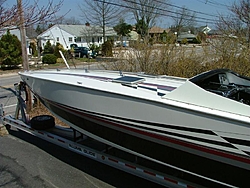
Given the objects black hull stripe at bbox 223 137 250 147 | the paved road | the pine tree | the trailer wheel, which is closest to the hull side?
black hull stripe at bbox 223 137 250 147

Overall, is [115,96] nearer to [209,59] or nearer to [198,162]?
[198,162]

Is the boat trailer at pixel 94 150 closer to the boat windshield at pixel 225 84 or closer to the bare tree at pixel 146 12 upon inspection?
the boat windshield at pixel 225 84

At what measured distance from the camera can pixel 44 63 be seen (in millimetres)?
21469

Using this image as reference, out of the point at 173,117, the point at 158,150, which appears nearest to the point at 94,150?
the point at 158,150

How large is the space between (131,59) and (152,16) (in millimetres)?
27208

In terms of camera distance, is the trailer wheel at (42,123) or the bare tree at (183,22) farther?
the bare tree at (183,22)

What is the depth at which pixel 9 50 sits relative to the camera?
18578 mm

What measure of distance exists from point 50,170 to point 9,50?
55.3 ft

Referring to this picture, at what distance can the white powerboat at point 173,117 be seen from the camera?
2.47 metres

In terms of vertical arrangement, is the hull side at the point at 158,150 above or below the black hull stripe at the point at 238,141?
below

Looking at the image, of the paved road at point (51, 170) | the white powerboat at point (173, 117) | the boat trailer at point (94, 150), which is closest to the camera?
the white powerboat at point (173, 117)

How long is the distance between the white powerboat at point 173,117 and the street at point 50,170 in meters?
0.58

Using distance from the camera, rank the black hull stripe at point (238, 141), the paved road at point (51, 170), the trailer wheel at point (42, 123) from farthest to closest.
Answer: the trailer wheel at point (42, 123), the paved road at point (51, 170), the black hull stripe at point (238, 141)

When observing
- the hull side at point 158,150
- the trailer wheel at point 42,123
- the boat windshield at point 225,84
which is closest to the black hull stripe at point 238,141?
the hull side at point 158,150
